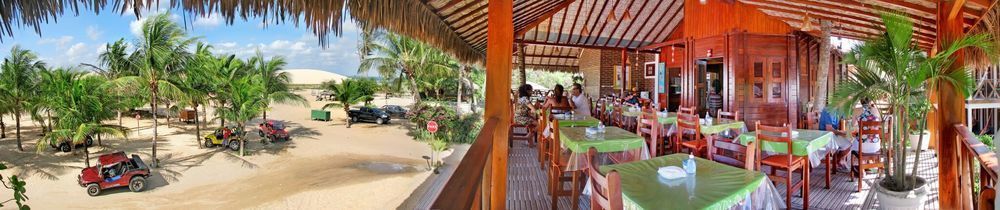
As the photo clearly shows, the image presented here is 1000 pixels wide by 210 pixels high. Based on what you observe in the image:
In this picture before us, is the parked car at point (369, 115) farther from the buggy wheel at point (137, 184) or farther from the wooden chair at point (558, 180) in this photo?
the wooden chair at point (558, 180)

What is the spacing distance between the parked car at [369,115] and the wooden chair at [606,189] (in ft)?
96.3

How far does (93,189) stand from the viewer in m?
16.2

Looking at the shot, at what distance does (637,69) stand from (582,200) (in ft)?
36.3

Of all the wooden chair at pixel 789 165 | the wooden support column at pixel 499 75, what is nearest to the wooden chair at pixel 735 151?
the wooden chair at pixel 789 165

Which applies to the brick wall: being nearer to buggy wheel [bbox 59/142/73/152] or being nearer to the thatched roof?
the thatched roof

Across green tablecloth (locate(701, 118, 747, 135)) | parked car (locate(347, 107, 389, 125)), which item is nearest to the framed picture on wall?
green tablecloth (locate(701, 118, 747, 135))

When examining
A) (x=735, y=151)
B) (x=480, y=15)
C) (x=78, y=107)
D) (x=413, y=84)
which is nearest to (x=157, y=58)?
(x=78, y=107)

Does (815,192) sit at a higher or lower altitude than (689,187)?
lower

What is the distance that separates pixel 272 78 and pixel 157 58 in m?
7.07

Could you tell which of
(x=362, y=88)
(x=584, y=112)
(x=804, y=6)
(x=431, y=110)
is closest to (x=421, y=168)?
(x=431, y=110)

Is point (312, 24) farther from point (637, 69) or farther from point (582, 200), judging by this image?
point (637, 69)

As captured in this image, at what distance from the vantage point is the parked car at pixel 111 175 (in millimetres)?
16188

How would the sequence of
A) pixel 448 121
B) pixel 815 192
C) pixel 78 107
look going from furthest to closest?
pixel 448 121 < pixel 78 107 < pixel 815 192

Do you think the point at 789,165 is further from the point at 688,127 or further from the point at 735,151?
the point at 688,127
